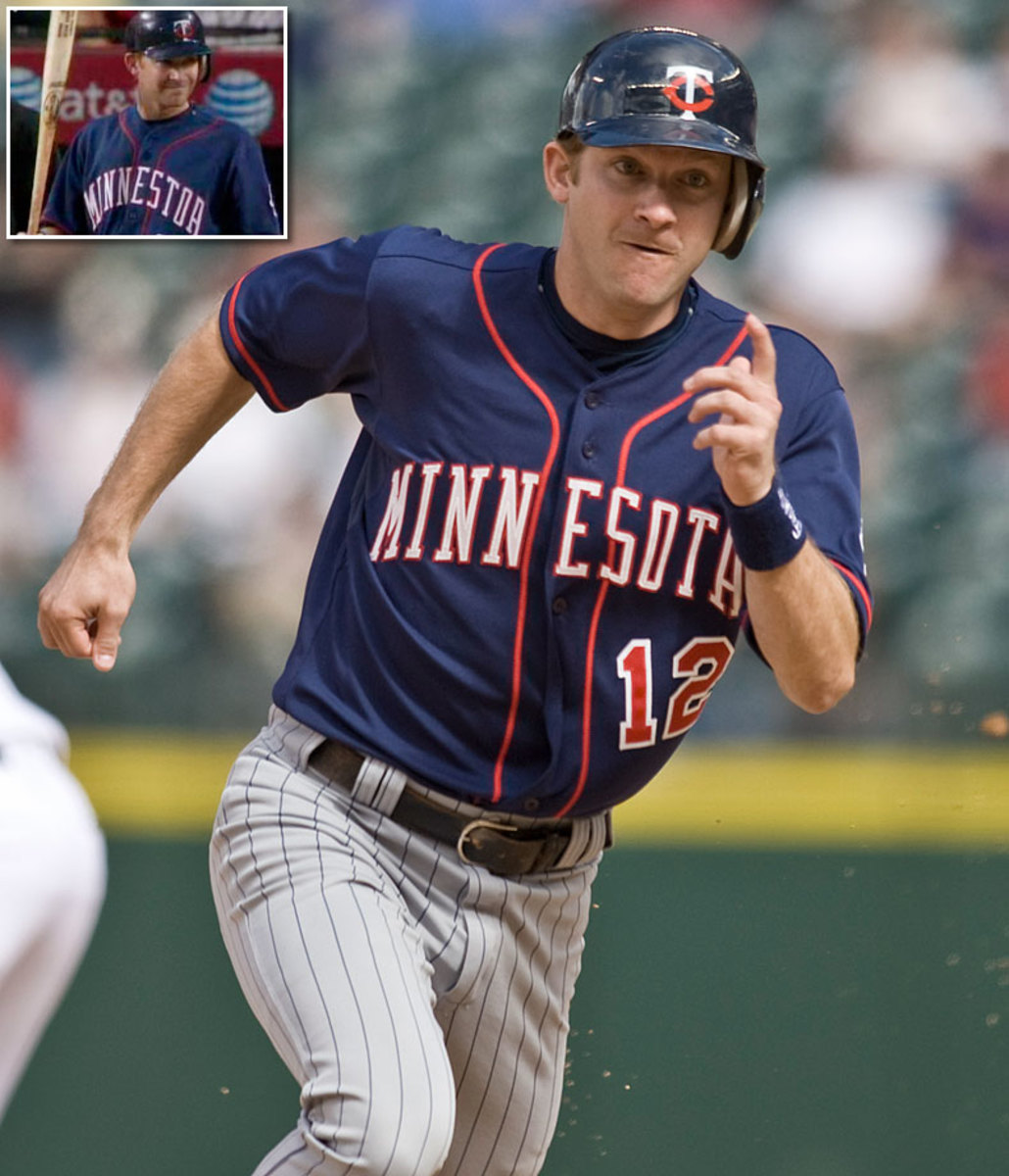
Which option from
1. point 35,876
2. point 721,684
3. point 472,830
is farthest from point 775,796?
point 35,876

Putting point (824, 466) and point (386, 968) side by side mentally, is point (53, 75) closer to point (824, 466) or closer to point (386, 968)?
point (824, 466)

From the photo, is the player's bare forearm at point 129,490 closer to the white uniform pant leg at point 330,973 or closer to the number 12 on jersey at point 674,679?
the white uniform pant leg at point 330,973

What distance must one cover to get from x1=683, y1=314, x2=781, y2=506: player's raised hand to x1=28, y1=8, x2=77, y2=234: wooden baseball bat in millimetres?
2110

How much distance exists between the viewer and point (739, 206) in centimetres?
262

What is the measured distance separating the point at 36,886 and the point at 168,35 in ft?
9.27

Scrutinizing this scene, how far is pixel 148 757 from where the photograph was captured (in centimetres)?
380

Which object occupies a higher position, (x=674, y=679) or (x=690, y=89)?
(x=690, y=89)

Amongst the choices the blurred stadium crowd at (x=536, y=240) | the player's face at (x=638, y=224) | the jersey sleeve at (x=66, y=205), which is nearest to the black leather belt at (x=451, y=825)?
the player's face at (x=638, y=224)

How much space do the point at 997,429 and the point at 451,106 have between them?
49.8 inches

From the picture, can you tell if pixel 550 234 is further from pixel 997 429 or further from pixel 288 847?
pixel 288 847

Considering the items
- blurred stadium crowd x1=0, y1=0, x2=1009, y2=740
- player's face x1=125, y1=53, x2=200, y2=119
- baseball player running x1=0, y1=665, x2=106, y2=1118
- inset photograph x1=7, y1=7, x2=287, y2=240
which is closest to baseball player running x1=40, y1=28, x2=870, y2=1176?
baseball player running x1=0, y1=665, x2=106, y2=1118

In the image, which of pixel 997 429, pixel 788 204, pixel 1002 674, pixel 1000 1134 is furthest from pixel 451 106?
pixel 1000 1134

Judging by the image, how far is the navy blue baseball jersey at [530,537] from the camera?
2.58 m

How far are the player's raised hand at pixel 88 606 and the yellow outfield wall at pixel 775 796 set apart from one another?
114 cm
